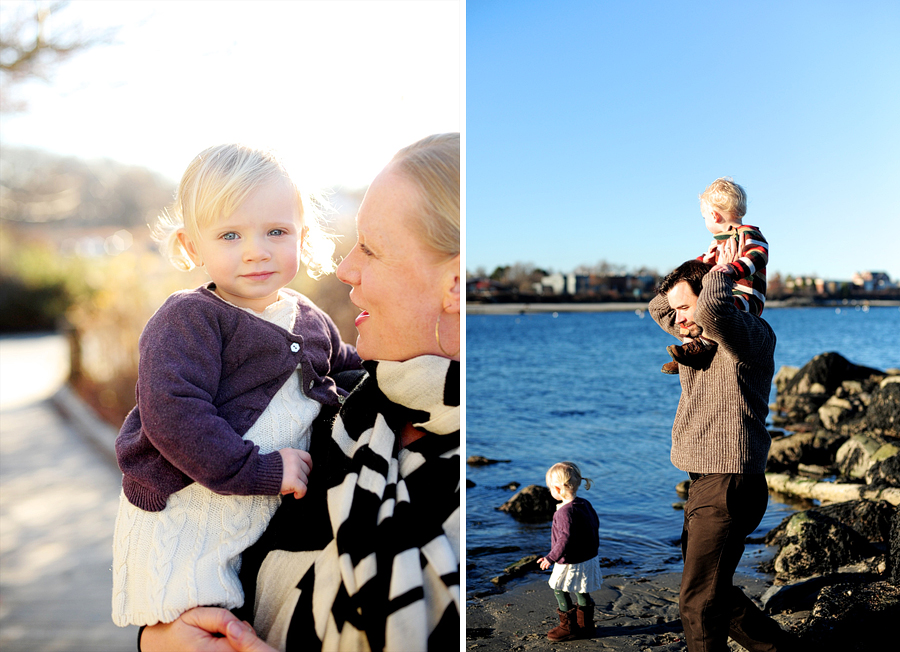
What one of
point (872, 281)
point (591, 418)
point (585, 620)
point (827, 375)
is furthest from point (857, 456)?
point (872, 281)

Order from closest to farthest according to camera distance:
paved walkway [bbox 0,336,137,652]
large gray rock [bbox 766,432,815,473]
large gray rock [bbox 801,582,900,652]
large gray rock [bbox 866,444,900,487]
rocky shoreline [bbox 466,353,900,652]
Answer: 1. large gray rock [bbox 801,582,900,652]
2. rocky shoreline [bbox 466,353,900,652]
3. paved walkway [bbox 0,336,137,652]
4. large gray rock [bbox 866,444,900,487]
5. large gray rock [bbox 766,432,815,473]

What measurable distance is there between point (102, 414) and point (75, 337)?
0.70 metres

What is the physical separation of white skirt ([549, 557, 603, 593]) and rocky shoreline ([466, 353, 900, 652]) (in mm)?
290

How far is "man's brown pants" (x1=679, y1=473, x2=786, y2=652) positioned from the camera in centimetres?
190

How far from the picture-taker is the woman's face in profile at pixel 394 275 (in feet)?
4.58

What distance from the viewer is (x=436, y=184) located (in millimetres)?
1391

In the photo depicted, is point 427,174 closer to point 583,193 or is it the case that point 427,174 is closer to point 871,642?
point 871,642

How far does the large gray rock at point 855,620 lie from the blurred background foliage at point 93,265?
84.9 inches

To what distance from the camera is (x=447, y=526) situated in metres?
1.35

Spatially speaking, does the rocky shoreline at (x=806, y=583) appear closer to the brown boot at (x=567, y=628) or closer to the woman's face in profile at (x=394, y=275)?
the brown boot at (x=567, y=628)

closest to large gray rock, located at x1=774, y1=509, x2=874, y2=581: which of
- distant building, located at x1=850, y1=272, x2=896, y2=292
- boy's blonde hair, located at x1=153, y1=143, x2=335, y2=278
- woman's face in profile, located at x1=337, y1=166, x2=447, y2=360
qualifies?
woman's face in profile, located at x1=337, y1=166, x2=447, y2=360

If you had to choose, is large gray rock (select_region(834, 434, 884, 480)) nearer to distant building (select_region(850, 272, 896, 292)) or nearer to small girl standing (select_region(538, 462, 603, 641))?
small girl standing (select_region(538, 462, 603, 641))

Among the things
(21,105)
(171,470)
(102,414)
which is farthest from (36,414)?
(171,470)

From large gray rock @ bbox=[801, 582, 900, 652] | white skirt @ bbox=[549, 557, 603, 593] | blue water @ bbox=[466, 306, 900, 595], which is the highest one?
white skirt @ bbox=[549, 557, 603, 593]
